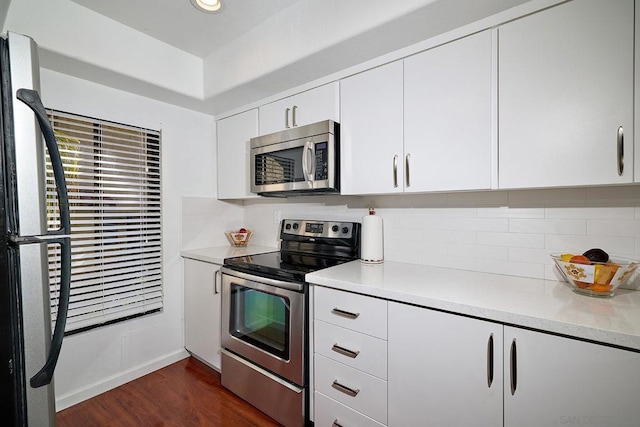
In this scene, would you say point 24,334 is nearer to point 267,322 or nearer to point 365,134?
point 267,322

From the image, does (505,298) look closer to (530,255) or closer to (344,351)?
(530,255)

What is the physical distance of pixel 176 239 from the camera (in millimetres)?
2529

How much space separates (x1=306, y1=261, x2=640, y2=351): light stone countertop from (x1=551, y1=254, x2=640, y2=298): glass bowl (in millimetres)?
36

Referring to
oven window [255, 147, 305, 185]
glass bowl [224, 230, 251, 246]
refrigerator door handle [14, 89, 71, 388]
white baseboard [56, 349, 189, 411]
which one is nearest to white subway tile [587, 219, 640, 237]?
oven window [255, 147, 305, 185]

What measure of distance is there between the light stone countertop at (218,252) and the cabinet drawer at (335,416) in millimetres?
1112

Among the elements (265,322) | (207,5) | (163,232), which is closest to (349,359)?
(265,322)

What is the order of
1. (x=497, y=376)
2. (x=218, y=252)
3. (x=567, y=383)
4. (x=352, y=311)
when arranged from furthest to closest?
(x=218, y=252) < (x=352, y=311) < (x=497, y=376) < (x=567, y=383)

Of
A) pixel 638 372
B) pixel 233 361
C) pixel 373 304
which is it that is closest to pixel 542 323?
pixel 638 372

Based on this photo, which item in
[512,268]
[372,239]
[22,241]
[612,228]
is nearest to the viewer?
[22,241]

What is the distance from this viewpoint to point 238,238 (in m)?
2.78

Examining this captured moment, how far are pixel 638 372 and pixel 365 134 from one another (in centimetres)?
145

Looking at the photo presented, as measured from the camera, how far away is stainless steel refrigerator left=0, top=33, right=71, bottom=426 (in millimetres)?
857

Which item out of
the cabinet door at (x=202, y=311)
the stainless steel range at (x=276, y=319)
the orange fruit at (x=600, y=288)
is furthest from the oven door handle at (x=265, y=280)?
the orange fruit at (x=600, y=288)

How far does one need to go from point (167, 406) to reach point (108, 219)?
1.32 m
